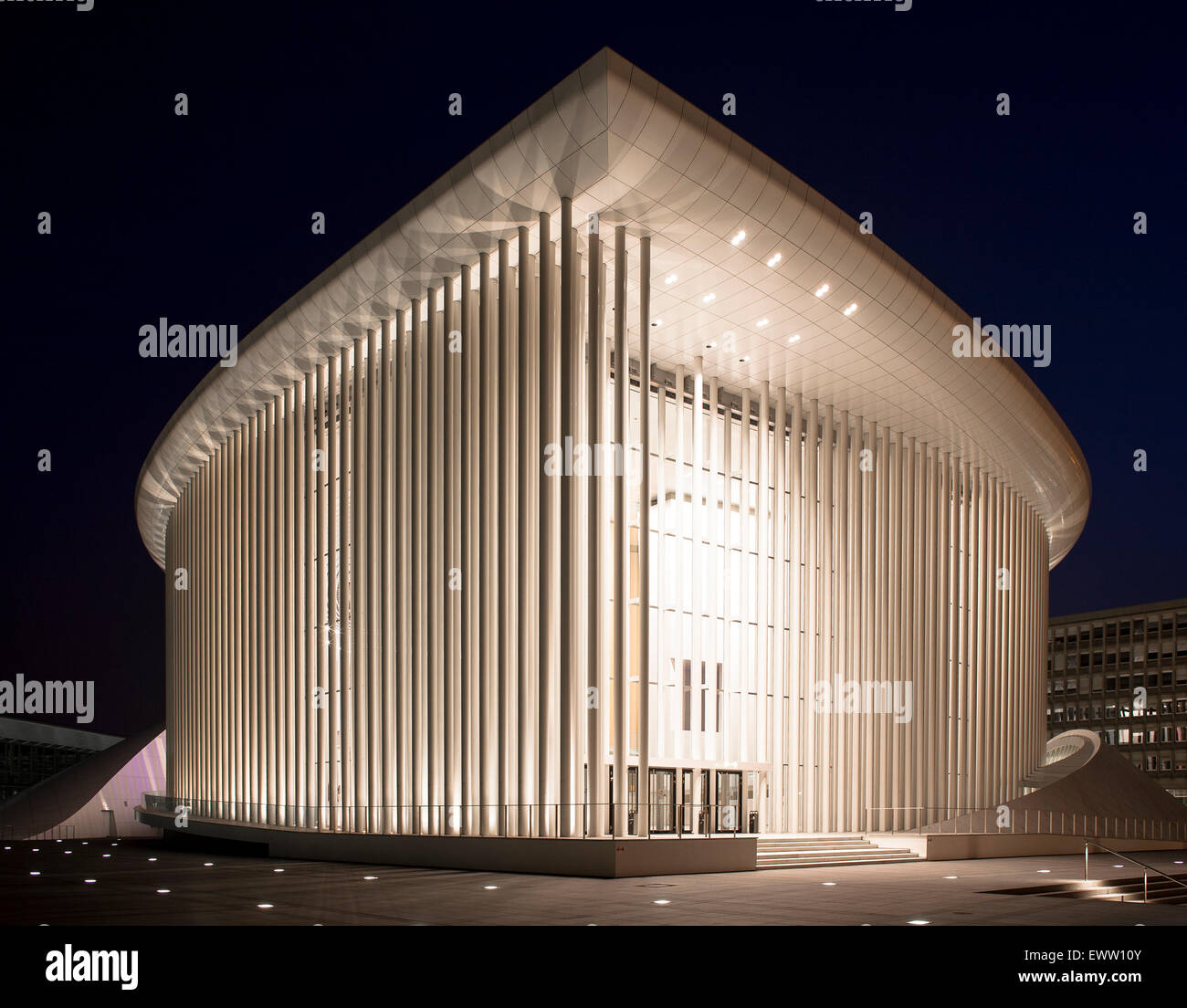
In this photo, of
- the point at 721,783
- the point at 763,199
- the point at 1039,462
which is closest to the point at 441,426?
the point at 763,199

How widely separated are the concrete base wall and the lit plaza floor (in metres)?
0.37

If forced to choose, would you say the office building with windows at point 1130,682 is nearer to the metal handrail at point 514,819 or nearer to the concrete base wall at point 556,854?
the metal handrail at point 514,819

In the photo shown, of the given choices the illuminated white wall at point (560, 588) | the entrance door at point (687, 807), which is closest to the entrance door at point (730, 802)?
the illuminated white wall at point (560, 588)

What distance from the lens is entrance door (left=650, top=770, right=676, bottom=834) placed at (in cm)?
2273

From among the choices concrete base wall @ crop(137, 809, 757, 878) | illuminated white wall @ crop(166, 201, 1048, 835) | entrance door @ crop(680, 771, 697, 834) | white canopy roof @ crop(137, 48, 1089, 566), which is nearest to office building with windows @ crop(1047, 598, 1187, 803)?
illuminated white wall @ crop(166, 201, 1048, 835)

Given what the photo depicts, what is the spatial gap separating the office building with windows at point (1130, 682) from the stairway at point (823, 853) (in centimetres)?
7037

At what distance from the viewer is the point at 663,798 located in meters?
24.3

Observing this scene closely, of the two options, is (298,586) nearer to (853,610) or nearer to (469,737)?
(469,737)

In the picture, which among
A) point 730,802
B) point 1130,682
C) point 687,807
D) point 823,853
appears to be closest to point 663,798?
point 730,802

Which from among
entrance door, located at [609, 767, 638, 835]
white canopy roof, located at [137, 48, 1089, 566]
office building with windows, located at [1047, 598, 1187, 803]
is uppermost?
white canopy roof, located at [137, 48, 1089, 566]

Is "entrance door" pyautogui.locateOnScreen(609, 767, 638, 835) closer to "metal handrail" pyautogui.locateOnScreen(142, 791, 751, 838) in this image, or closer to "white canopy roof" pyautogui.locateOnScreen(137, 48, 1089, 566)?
"metal handrail" pyautogui.locateOnScreen(142, 791, 751, 838)

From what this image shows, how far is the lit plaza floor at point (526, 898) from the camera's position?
1195 centimetres

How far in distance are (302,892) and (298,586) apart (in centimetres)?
1644
